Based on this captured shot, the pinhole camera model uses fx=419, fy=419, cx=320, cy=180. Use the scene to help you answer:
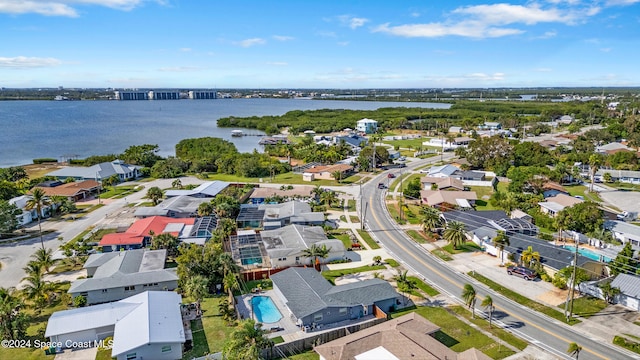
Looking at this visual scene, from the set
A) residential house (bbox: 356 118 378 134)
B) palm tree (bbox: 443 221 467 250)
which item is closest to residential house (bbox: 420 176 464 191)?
palm tree (bbox: 443 221 467 250)

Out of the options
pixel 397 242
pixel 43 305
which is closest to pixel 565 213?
pixel 397 242

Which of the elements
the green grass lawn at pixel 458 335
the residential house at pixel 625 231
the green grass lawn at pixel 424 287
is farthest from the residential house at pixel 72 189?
the residential house at pixel 625 231

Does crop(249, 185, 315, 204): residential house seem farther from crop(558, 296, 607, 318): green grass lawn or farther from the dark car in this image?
crop(558, 296, 607, 318): green grass lawn

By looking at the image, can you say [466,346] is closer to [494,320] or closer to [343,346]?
[494,320]

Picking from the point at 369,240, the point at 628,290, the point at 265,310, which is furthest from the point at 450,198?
the point at 265,310

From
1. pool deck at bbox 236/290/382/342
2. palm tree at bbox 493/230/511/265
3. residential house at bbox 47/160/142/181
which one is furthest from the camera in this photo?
residential house at bbox 47/160/142/181

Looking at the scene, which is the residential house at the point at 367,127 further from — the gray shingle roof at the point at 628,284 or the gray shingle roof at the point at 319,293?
the gray shingle roof at the point at 319,293
